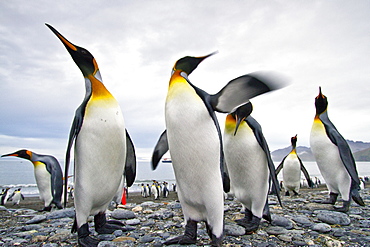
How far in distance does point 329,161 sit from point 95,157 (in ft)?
15.3

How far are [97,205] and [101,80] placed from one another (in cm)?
158

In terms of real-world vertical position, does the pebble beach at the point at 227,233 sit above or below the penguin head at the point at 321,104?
below

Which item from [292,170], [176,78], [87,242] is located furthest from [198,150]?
[292,170]

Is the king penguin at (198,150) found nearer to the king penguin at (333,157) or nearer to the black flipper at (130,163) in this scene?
the black flipper at (130,163)

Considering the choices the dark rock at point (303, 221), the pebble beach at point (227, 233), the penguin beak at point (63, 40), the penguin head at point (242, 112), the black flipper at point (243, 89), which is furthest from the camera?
the dark rock at point (303, 221)

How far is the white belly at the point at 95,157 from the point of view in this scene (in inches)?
118

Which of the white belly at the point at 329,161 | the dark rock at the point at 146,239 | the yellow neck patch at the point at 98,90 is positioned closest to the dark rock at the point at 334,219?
the white belly at the point at 329,161

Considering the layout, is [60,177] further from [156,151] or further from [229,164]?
[229,164]

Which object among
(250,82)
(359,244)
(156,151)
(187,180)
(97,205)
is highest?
(250,82)

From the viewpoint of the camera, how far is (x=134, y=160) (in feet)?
12.8

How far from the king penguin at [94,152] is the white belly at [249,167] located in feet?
5.23

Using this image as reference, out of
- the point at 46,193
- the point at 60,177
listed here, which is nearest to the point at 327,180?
the point at 60,177

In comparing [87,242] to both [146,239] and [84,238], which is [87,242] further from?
[146,239]

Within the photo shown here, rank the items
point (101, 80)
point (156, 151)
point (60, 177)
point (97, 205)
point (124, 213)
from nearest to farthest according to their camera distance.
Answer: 1. point (97, 205)
2. point (101, 80)
3. point (156, 151)
4. point (124, 213)
5. point (60, 177)
